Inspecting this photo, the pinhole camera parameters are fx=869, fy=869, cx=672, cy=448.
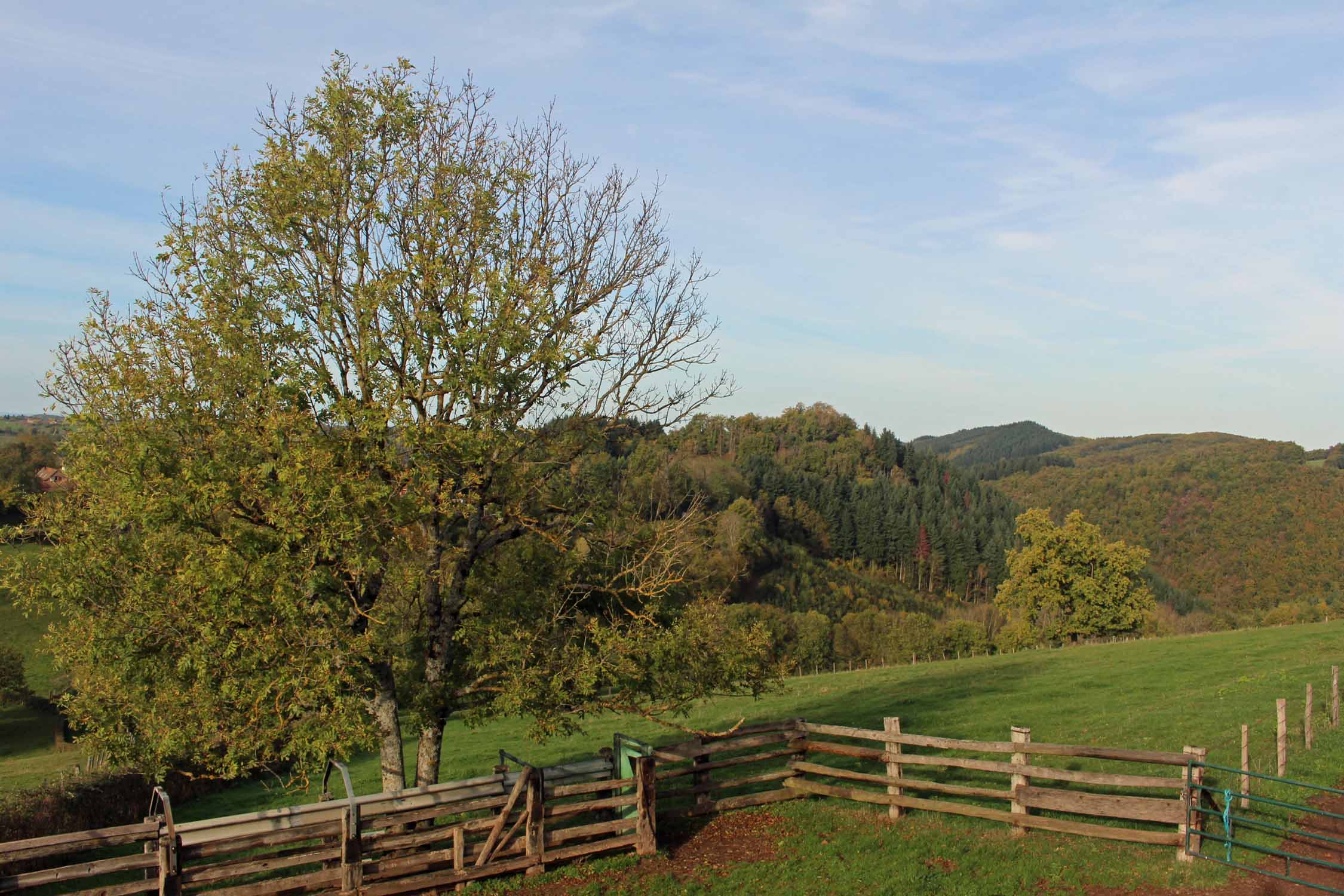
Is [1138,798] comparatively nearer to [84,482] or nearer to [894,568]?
[84,482]

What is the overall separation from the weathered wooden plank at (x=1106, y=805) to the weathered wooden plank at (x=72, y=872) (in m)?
12.4

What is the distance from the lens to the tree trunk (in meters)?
13.7

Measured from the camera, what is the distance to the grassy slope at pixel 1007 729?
12250 mm

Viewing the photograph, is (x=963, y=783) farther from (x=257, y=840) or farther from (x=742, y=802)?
(x=257, y=840)

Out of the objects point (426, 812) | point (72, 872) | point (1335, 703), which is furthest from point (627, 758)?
point (1335, 703)

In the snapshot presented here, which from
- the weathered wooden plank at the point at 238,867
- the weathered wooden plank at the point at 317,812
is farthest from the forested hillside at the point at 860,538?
the weathered wooden plank at the point at 238,867

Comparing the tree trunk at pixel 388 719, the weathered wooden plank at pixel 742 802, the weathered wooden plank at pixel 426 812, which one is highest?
the tree trunk at pixel 388 719

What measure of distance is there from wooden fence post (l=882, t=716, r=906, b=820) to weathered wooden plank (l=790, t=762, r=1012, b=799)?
68 millimetres

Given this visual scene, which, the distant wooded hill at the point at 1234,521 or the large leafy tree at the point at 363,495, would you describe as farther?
the distant wooded hill at the point at 1234,521

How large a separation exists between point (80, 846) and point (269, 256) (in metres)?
8.42

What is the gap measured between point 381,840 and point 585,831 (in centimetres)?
310

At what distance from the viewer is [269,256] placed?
13516 mm

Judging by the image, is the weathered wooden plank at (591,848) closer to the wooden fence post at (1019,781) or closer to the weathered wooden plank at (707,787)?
the weathered wooden plank at (707,787)

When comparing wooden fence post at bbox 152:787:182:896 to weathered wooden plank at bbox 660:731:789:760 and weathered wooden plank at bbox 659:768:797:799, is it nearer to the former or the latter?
weathered wooden plank at bbox 659:768:797:799
